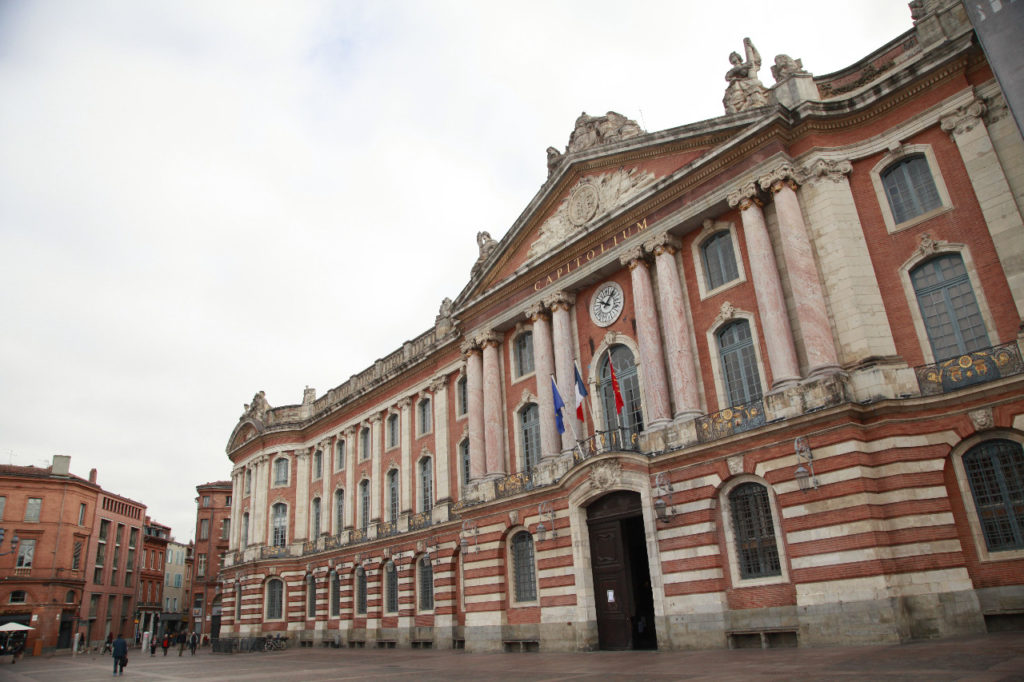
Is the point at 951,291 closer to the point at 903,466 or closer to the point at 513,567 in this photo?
the point at 903,466

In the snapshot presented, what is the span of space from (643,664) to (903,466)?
285 inches

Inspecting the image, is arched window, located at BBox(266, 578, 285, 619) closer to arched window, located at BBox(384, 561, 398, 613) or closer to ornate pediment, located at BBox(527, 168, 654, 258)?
arched window, located at BBox(384, 561, 398, 613)

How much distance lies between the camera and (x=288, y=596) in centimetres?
4203

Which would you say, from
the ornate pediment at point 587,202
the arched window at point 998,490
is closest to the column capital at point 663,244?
the ornate pediment at point 587,202

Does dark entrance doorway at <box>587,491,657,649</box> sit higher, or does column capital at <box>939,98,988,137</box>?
column capital at <box>939,98,988,137</box>

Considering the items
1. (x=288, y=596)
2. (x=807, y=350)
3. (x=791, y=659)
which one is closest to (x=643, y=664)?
(x=791, y=659)

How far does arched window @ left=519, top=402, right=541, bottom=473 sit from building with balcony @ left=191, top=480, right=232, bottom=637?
4740cm

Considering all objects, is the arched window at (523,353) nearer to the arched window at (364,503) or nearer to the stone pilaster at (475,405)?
the stone pilaster at (475,405)

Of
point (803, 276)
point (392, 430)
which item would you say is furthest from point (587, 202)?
point (392, 430)

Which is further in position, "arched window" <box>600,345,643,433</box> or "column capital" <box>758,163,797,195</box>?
"arched window" <box>600,345,643,433</box>

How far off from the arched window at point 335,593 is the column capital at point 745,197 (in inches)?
1182

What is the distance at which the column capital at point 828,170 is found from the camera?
1866cm

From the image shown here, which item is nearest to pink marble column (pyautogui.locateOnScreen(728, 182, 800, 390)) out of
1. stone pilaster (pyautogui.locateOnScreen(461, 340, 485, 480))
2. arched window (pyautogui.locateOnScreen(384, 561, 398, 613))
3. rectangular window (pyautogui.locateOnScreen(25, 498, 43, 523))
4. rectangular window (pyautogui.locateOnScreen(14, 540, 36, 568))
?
stone pilaster (pyautogui.locateOnScreen(461, 340, 485, 480))

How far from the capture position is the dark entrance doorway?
20.7m
